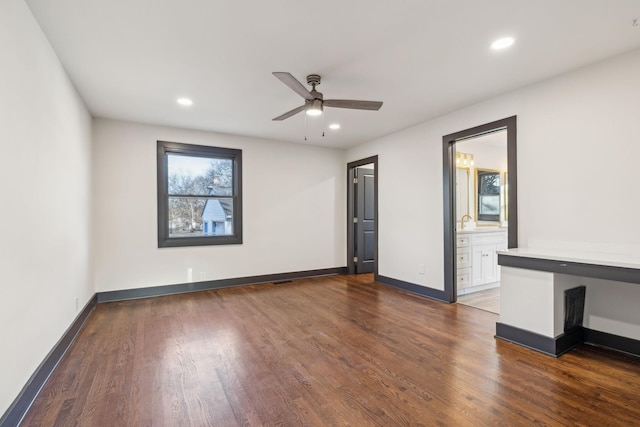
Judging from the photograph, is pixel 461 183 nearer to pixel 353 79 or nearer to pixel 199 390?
pixel 353 79

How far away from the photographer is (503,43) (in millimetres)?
2361

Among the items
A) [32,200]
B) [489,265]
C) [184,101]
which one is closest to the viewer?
[32,200]

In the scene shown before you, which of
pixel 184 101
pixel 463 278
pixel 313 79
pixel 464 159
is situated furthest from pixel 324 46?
pixel 464 159

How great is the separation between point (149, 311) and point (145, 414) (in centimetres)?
224

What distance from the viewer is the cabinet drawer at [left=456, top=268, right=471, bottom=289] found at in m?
4.40

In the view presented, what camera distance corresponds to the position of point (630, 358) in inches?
96.0

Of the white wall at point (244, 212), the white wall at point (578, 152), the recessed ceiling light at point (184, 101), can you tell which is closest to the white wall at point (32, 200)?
the recessed ceiling light at point (184, 101)

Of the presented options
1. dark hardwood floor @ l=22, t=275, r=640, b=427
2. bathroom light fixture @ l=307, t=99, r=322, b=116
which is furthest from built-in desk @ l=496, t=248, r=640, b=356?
bathroom light fixture @ l=307, t=99, r=322, b=116

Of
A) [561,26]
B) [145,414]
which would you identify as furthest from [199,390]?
[561,26]

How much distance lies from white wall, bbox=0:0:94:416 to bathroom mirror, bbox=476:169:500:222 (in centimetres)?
593

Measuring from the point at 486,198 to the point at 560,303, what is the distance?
10.9 ft

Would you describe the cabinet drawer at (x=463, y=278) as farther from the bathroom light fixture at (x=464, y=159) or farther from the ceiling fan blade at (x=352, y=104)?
the ceiling fan blade at (x=352, y=104)

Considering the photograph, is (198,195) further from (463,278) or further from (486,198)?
(486,198)

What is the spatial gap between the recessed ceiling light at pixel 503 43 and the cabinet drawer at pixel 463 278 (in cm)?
300
